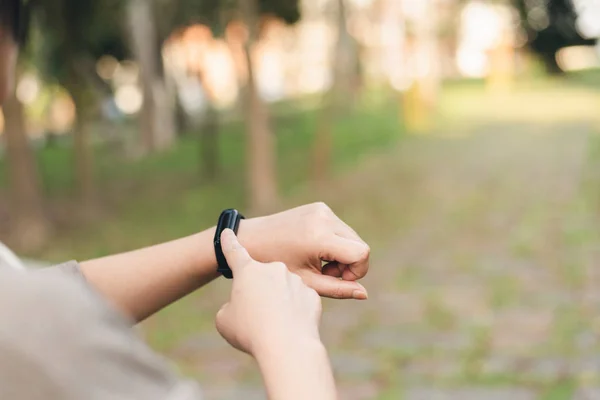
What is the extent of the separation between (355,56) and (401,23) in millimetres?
7094

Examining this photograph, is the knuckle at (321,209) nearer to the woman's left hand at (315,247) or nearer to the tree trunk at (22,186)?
the woman's left hand at (315,247)

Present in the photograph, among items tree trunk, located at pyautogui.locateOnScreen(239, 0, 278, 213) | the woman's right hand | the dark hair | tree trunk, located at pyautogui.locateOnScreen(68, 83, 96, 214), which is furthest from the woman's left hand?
tree trunk, located at pyautogui.locateOnScreen(68, 83, 96, 214)

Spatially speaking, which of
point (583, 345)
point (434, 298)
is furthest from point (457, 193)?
point (583, 345)

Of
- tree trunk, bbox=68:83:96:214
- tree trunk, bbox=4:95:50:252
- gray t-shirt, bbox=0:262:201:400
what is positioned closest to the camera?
gray t-shirt, bbox=0:262:201:400

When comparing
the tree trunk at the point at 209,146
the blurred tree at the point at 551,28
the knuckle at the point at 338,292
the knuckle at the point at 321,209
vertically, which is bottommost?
the blurred tree at the point at 551,28

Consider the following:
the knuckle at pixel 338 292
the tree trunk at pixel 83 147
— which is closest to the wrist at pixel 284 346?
the knuckle at pixel 338 292

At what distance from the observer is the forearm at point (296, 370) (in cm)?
97

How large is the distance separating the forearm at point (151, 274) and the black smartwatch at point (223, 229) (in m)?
0.03

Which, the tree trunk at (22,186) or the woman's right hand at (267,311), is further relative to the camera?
the tree trunk at (22,186)

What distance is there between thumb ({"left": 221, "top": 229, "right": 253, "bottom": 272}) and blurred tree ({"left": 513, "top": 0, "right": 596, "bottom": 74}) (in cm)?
3428

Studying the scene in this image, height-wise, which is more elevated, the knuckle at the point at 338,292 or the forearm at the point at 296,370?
the forearm at the point at 296,370

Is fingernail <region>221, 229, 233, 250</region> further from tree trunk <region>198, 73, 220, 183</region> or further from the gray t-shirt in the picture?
tree trunk <region>198, 73, 220, 183</region>

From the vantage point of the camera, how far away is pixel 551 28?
34.3m

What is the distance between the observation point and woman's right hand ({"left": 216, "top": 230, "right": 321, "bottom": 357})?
3.33 ft
